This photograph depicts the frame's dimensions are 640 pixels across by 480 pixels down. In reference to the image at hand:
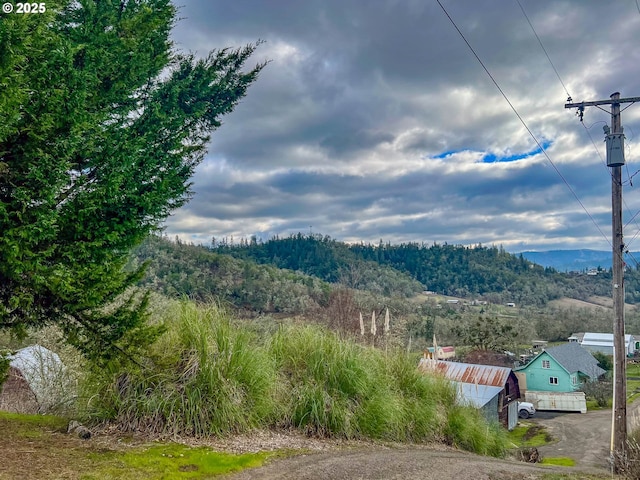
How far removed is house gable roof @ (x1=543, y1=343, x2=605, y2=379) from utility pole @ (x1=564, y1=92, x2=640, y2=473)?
101ft

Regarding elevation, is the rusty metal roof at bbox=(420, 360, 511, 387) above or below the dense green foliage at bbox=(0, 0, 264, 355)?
below

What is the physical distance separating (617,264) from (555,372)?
103 ft

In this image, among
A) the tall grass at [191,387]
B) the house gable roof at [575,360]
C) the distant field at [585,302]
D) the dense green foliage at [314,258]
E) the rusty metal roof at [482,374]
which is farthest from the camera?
the distant field at [585,302]

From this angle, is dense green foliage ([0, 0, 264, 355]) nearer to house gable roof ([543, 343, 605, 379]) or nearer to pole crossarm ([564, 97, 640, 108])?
pole crossarm ([564, 97, 640, 108])

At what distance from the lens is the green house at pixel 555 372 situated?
36625 millimetres

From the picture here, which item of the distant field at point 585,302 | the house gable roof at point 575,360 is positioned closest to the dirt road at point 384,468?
the house gable roof at point 575,360

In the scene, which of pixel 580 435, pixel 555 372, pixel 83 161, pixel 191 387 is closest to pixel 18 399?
pixel 191 387

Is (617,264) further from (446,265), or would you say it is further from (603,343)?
(446,265)

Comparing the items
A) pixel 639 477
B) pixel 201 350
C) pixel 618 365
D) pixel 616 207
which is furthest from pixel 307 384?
pixel 616 207

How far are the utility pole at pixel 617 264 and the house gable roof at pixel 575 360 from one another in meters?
30.8

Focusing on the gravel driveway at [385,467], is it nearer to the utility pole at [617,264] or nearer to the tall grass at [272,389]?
the tall grass at [272,389]

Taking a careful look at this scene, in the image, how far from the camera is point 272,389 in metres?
6.29

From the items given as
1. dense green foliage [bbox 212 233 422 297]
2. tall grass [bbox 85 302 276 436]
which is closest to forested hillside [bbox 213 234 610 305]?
dense green foliage [bbox 212 233 422 297]

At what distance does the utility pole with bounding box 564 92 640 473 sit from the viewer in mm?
9781
